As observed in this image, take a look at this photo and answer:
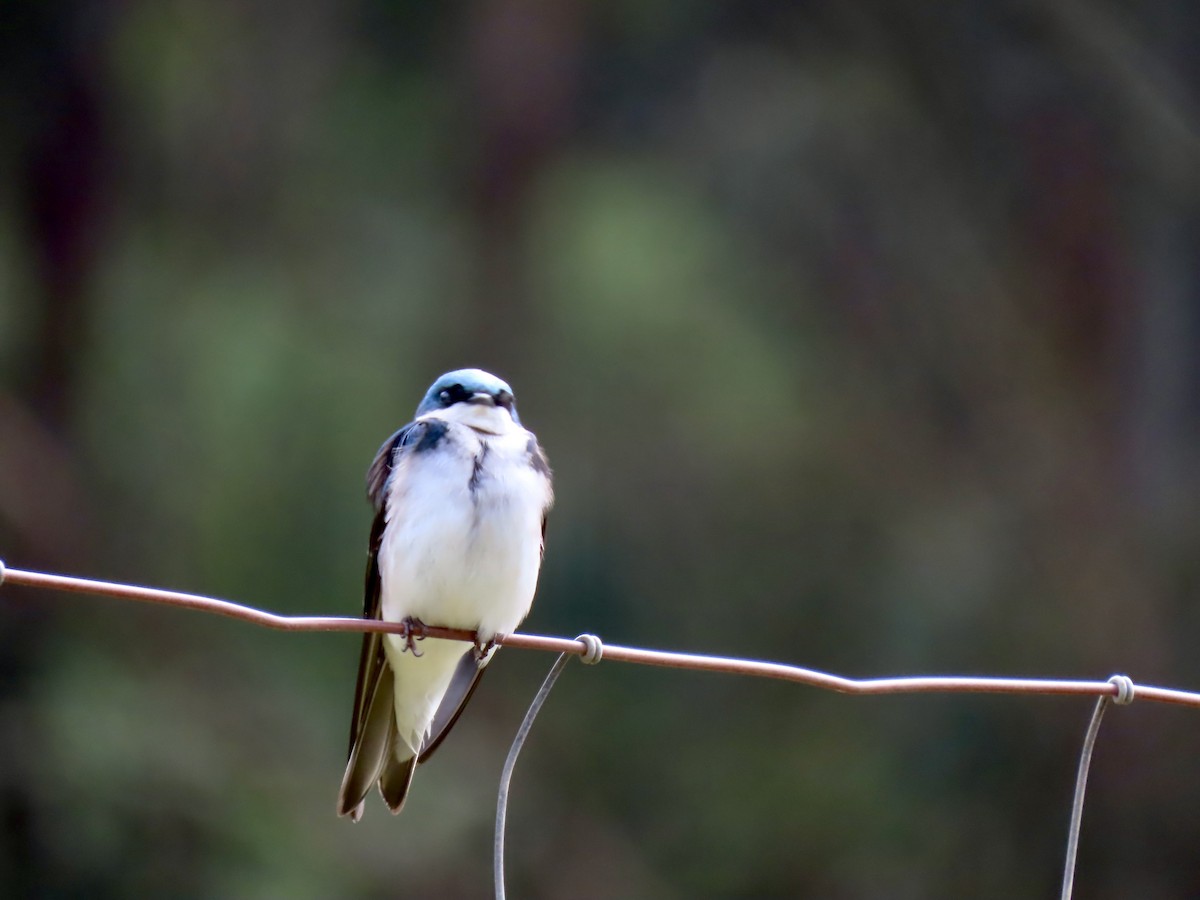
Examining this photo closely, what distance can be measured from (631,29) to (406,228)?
1.91 meters

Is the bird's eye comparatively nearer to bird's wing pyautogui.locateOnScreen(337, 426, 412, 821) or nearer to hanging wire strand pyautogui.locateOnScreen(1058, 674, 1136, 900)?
bird's wing pyautogui.locateOnScreen(337, 426, 412, 821)

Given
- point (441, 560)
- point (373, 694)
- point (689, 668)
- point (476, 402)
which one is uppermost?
point (476, 402)

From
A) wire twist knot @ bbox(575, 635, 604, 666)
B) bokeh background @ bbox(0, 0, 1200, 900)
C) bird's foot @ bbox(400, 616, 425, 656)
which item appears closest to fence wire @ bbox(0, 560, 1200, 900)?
wire twist knot @ bbox(575, 635, 604, 666)

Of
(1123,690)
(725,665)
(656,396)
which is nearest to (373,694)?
(725,665)

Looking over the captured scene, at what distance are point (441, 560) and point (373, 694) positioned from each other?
1.98 ft

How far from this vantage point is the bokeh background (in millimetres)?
9141

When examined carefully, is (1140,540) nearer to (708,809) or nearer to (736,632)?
(736,632)

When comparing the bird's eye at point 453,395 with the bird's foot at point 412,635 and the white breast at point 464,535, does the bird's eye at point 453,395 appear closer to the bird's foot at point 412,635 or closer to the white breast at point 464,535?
the white breast at point 464,535

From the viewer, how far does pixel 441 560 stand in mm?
3709

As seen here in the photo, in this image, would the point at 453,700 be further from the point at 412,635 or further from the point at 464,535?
the point at 412,635

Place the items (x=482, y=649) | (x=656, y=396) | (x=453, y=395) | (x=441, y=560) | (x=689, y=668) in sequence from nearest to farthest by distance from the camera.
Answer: (x=689, y=668)
(x=441, y=560)
(x=482, y=649)
(x=453, y=395)
(x=656, y=396)

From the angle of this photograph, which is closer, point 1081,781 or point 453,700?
point 1081,781

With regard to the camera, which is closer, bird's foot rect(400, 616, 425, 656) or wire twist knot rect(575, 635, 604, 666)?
wire twist knot rect(575, 635, 604, 666)

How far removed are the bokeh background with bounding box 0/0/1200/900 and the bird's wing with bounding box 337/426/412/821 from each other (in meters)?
4.72
